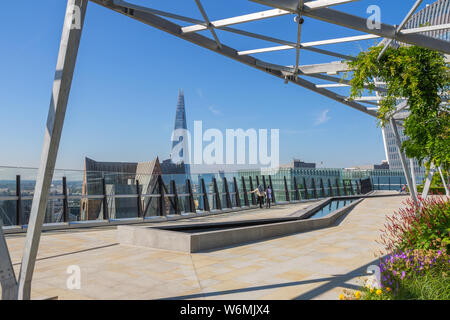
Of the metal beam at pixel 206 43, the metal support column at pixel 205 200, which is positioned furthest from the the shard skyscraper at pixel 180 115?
the metal beam at pixel 206 43

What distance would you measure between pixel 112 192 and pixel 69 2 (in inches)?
414

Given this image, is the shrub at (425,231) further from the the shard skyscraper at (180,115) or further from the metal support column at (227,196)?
the the shard skyscraper at (180,115)

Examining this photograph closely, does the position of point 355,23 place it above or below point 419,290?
above

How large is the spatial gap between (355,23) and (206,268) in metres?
5.83

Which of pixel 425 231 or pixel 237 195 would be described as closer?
pixel 425 231

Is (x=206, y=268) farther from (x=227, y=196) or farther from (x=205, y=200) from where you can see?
(x=227, y=196)

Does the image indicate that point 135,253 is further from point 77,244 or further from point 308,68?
point 308,68

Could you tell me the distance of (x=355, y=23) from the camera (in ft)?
22.1

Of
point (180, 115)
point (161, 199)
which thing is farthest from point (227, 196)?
point (180, 115)

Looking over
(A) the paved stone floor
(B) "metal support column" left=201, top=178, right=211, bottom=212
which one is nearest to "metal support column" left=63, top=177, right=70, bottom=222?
(A) the paved stone floor

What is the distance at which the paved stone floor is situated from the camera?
4.81 metres

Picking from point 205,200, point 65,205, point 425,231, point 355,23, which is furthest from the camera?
point 205,200

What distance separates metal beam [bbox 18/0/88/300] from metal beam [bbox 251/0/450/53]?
11.7ft
